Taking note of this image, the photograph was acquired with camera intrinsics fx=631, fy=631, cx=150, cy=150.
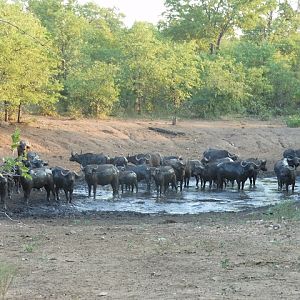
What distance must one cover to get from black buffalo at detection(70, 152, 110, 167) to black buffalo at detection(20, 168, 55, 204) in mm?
5935

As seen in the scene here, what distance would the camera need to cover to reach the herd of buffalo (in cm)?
1980

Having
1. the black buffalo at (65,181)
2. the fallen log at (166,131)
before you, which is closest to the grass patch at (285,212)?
the black buffalo at (65,181)

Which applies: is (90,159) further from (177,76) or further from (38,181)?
(177,76)

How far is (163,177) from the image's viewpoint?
21.8 metres

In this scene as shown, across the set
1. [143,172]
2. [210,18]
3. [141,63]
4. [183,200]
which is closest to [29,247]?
[183,200]

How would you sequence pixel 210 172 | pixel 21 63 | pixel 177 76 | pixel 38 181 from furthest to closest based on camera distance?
pixel 177 76 < pixel 21 63 < pixel 210 172 < pixel 38 181

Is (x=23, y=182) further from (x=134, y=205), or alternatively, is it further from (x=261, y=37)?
(x=261, y=37)

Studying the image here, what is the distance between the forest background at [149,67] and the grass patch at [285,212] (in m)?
15.4

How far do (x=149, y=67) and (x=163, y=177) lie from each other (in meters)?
17.2

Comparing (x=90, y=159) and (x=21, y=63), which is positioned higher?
(x=21, y=63)

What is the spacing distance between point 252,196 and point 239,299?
1420 cm

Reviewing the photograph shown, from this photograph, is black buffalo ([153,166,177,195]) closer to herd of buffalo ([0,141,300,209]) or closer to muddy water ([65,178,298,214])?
herd of buffalo ([0,141,300,209])

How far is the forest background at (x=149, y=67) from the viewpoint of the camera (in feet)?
100

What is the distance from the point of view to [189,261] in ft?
34.5
